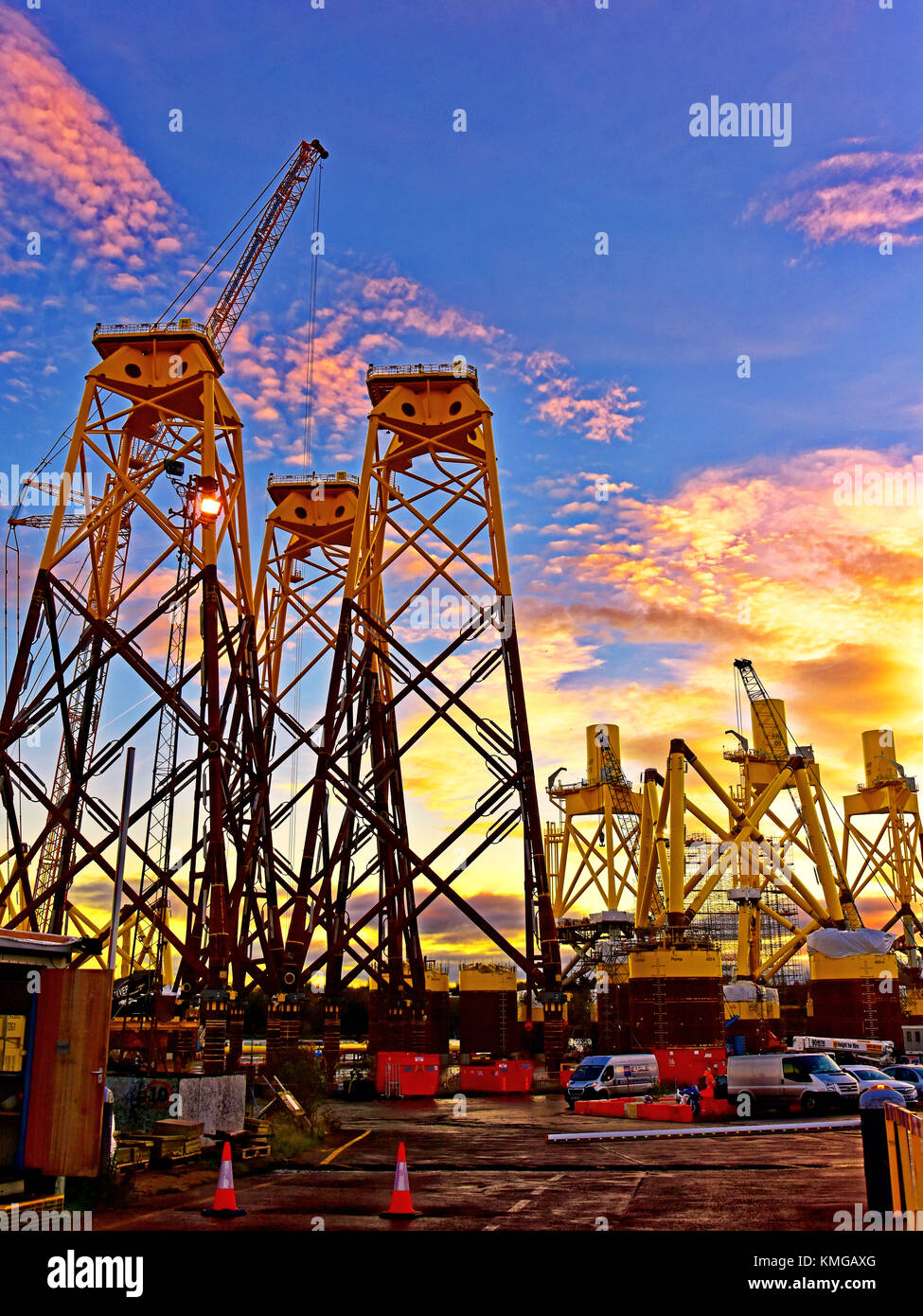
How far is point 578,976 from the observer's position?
8450cm

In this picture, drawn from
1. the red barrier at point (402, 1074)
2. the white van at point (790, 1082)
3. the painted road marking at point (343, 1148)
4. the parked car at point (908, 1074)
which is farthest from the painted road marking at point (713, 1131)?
the red barrier at point (402, 1074)

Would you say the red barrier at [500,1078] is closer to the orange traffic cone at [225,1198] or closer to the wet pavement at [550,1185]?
the wet pavement at [550,1185]

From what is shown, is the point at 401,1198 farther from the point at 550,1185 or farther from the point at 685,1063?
the point at 685,1063

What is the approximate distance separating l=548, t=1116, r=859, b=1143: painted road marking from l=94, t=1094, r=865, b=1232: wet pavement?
353 mm

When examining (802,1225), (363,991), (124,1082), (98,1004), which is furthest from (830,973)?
(363,991)

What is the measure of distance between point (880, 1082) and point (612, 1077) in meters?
6.91

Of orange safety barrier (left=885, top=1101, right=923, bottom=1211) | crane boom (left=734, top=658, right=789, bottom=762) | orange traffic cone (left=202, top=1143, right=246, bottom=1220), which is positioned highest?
crane boom (left=734, top=658, right=789, bottom=762)

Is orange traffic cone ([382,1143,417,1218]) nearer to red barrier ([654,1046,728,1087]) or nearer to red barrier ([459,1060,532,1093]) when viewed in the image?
red barrier ([654,1046,728,1087])

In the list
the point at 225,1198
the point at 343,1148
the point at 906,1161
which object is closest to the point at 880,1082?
the point at 343,1148

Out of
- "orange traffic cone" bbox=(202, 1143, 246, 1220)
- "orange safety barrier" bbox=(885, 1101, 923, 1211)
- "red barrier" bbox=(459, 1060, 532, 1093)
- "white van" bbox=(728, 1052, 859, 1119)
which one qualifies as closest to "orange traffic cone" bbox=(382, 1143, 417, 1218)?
"orange traffic cone" bbox=(202, 1143, 246, 1220)

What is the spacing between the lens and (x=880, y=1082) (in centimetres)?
2423

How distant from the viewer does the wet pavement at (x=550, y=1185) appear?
11164 millimetres

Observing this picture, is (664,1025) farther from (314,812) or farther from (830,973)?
(314,812)

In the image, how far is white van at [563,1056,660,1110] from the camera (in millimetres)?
27938
